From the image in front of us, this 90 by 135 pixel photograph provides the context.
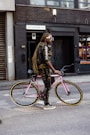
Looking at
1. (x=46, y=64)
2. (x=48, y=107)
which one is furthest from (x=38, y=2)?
(x=48, y=107)

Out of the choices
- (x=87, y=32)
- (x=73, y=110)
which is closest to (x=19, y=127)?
(x=73, y=110)

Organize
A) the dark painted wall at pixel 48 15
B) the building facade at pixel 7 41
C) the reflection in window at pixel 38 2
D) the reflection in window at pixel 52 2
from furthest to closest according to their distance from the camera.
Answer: the reflection in window at pixel 52 2 < the reflection in window at pixel 38 2 < the dark painted wall at pixel 48 15 < the building facade at pixel 7 41

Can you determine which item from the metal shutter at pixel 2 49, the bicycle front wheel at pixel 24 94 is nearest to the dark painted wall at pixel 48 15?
the metal shutter at pixel 2 49

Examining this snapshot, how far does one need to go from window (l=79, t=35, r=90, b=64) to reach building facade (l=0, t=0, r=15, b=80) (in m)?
5.15

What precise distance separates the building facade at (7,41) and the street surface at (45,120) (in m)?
13.7

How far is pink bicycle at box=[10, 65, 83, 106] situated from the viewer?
10891mm

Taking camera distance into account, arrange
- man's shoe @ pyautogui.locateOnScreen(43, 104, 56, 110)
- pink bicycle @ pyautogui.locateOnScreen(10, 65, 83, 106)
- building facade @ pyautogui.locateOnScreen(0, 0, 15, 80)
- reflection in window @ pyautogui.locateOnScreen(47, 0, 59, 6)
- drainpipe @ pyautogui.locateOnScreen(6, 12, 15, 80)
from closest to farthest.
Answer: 1. man's shoe @ pyautogui.locateOnScreen(43, 104, 56, 110)
2. pink bicycle @ pyautogui.locateOnScreen(10, 65, 83, 106)
3. building facade @ pyautogui.locateOnScreen(0, 0, 15, 80)
4. drainpipe @ pyautogui.locateOnScreen(6, 12, 15, 80)
5. reflection in window @ pyautogui.locateOnScreen(47, 0, 59, 6)

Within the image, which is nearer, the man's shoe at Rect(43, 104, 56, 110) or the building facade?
the man's shoe at Rect(43, 104, 56, 110)

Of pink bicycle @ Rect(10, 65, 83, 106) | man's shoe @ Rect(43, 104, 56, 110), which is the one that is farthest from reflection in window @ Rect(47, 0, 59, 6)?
man's shoe @ Rect(43, 104, 56, 110)

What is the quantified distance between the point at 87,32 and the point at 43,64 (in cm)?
1804

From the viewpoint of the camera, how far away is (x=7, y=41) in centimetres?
2511

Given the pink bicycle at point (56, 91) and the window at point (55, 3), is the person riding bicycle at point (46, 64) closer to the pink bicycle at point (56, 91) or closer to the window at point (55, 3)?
the pink bicycle at point (56, 91)

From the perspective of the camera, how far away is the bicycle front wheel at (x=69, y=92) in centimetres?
1090

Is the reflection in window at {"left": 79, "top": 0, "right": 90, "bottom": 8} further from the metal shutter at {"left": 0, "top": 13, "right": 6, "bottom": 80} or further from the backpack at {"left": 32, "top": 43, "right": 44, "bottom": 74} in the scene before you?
the backpack at {"left": 32, "top": 43, "right": 44, "bottom": 74}
